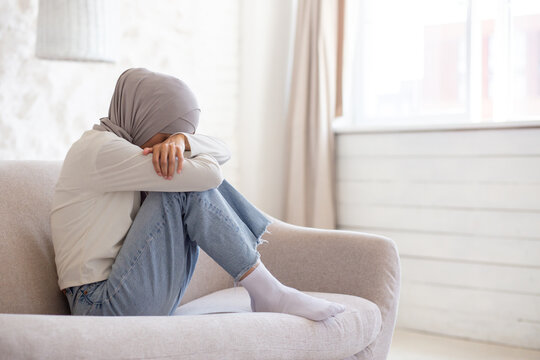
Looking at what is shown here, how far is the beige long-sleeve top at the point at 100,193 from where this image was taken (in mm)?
1479

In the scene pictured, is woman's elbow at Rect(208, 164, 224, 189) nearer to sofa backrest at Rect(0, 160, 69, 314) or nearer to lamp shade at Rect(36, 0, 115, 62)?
sofa backrest at Rect(0, 160, 69, 314)

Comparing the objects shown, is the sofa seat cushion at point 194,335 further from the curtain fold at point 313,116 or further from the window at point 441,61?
the window at point 441,61

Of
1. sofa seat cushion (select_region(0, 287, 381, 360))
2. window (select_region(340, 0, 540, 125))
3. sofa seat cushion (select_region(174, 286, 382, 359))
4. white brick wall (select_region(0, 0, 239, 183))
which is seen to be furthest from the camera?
window (select_region(340, 0, 540, 125))

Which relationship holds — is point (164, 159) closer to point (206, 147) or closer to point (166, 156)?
point (166, 156)

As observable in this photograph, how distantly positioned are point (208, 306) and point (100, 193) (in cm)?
47

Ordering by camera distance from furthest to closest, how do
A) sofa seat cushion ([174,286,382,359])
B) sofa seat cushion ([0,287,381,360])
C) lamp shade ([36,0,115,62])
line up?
lamp shade ([36,0,115,62])
sofa seat cushion ([174,286,382,359])
sofa seat cushion ([0,287,381,360])

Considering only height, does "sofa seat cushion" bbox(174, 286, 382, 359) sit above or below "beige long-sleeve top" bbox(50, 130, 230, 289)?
below

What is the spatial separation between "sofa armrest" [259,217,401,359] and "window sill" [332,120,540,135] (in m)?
1.06

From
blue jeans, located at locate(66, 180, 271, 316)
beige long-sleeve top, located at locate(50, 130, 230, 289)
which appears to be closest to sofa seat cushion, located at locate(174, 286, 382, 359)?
blue jeans, located at locate(66, 180, 271, 316)

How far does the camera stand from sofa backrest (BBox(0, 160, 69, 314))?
1.50 metres

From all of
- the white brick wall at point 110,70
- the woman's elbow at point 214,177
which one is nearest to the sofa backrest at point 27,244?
the woman's elbow at point 214,177

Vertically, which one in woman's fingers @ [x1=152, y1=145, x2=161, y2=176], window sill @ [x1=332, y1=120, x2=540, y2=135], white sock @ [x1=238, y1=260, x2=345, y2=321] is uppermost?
window sill @ [x1=332, y1=120, x2=540, y2=135]

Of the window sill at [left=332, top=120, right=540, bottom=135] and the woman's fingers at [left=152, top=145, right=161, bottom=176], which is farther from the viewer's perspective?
the window sill at [left=332, top=120, right=540, bottom=135]

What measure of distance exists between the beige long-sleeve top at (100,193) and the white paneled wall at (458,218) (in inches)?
64.0
